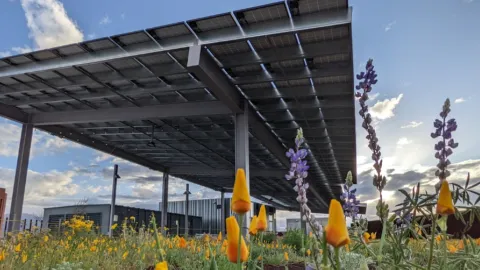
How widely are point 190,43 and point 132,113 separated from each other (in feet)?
15.5

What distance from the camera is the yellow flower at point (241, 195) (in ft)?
2.31

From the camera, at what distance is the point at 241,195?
702 millimetres

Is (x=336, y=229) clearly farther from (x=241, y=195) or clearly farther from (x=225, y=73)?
(x=225, y=73)

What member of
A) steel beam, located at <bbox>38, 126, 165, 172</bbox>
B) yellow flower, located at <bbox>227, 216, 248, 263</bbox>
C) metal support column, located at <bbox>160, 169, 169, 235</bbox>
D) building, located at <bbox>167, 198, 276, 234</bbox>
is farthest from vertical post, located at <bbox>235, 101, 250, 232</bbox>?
building, located at <bbox>167, 198, 276, 234</bbox>

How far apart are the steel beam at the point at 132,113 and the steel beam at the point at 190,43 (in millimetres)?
2793

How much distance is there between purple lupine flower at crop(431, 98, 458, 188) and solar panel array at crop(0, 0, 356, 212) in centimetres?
620

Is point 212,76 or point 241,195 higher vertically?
point 212,76

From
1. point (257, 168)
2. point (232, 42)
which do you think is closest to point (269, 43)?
point (232, 42)

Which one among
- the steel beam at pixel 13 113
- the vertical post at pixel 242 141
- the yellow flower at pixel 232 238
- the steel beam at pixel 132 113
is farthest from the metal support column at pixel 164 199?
the yellow flower at pixel 232 238

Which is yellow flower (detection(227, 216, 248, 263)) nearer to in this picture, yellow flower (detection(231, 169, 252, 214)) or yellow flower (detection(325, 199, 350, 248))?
yellow flower (detection(231, 169, 252, 214))

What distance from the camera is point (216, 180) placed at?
25828 mm

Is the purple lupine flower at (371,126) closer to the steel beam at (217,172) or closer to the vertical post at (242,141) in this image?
the vertical post at (242,141)

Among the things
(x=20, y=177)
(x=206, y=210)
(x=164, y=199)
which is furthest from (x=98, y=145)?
(x=206, y=210)

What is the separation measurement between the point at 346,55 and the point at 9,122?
39.9ft
